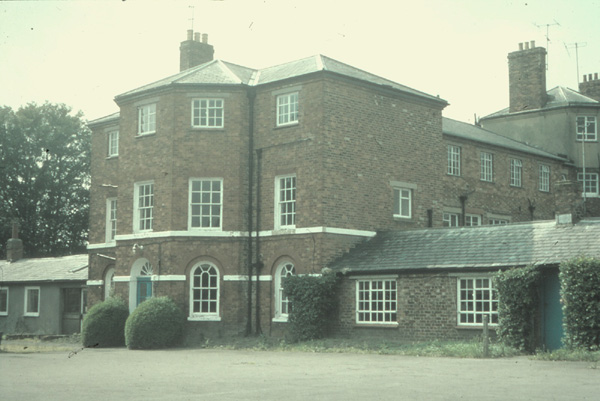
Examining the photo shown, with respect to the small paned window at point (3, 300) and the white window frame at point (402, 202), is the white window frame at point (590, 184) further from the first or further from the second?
the small paned window at point (3, 300)

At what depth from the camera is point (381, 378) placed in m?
15.3

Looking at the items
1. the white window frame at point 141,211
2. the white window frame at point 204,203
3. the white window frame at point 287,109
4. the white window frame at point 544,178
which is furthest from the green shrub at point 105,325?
the white window frame at point 544,178

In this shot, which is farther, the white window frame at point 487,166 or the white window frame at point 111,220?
the white window frame at point 487,166

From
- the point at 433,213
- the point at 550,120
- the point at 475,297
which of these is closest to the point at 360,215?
the point at 433,213

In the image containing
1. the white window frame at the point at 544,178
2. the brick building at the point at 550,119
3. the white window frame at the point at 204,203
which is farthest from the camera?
the brick building at the point at 550,119

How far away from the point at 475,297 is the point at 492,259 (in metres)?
1.21

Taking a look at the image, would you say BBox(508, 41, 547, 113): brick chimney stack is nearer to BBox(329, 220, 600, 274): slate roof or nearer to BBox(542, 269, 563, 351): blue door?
BBox(329, 220, 600, 274): slate roof

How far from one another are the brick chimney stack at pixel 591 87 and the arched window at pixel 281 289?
2785cm

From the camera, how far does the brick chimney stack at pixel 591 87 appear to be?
4862 cm

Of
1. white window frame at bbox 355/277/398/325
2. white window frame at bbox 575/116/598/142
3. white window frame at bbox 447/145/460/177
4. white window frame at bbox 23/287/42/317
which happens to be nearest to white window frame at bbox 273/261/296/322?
white window frame at bbox 355/277/398/325

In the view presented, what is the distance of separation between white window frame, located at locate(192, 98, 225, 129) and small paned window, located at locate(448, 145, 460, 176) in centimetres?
1161

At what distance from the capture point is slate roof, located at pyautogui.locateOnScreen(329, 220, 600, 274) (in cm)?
2314

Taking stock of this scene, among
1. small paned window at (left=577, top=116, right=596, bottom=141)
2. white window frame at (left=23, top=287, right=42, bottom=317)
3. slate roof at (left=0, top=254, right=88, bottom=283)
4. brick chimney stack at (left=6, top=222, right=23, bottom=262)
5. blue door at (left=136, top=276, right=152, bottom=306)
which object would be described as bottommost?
white window frame at (left=23, top=287, right=42, bottom=317)

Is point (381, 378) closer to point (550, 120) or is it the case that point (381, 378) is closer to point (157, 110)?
point (157, 110)
